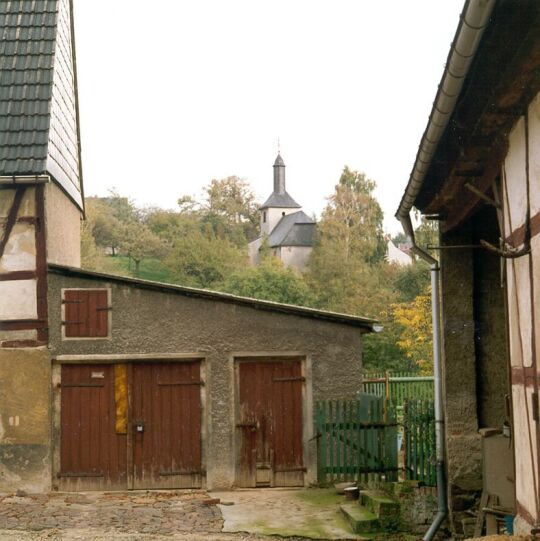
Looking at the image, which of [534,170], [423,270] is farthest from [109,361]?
[423,270]

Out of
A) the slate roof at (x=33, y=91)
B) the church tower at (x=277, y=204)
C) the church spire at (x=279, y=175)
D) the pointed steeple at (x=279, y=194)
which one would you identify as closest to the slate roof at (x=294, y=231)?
the church tower at (x=277, y=204)

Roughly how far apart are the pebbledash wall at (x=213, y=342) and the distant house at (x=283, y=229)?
60580mm

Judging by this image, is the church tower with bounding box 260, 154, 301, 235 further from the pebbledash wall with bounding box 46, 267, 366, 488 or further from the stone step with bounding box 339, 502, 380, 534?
the stone step with bounding box 339, 502, 380, 534

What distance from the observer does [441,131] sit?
6762mm

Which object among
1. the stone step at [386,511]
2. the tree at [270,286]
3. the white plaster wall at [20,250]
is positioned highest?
the tree at [270,286]

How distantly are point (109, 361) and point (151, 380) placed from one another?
70cm

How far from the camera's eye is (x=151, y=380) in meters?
14.5

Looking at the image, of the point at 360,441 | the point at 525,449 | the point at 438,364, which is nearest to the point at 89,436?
the point at 360,441

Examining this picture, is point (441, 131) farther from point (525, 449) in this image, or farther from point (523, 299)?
point (525, 449)

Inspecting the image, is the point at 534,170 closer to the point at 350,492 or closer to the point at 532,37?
the point at 532,37

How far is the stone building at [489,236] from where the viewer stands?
557 centimetres

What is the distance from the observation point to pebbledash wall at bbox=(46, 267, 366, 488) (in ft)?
47.3

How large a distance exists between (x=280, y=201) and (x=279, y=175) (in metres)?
4.14

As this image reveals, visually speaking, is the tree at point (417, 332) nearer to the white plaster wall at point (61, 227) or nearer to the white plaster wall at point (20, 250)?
the white plaster wall at point (61, 227)
